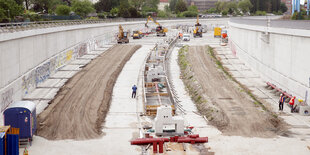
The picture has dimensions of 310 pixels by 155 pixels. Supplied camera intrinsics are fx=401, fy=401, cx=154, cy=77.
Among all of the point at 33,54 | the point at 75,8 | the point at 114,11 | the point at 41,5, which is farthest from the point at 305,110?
the point at 114,11

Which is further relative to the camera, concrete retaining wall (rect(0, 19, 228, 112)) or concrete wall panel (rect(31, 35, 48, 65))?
concrete wall panel (rect(31, 35, 48, 65))

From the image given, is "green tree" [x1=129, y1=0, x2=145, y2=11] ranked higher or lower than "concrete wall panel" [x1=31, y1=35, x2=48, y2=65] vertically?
higher

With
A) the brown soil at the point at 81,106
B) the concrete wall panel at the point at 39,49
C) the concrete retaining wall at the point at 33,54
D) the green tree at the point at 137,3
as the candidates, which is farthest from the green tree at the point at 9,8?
the green tree at the point at 137,3

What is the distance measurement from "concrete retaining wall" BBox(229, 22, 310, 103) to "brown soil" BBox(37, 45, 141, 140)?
14.6m

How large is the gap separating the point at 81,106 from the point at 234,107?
432 inches

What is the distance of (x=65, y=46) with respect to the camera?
162 feet

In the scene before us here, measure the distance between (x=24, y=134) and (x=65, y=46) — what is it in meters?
29.6

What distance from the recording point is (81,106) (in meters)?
29.1

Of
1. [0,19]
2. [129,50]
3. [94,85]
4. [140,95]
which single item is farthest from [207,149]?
[129,50]

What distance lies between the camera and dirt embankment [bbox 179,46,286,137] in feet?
78.8

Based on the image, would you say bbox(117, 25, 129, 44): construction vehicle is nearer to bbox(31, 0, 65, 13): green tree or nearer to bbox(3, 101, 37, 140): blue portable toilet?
bbox(31, 0, 65, 13): green tree

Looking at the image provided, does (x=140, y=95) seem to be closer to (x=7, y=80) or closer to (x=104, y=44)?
(x=7, y=80)

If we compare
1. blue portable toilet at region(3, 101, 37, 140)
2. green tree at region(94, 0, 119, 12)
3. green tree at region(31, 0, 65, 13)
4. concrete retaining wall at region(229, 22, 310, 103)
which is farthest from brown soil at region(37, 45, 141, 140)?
green tree at region(94, 0, 119, 12)

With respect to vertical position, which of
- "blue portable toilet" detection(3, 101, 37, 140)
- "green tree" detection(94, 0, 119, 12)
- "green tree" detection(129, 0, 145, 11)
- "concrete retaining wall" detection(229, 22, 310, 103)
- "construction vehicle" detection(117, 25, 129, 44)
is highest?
"green tree" detection(129, 0, 145, 11)
